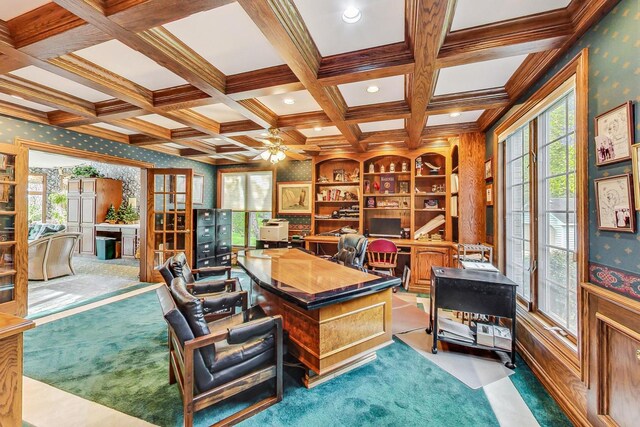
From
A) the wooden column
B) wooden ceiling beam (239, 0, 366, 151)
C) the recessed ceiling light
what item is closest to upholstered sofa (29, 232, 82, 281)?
wooden ceiling beam (239, 0, 366, 151)

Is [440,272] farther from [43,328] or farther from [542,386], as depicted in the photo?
[43,328]

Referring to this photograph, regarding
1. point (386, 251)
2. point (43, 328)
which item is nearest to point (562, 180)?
point (386, 251)

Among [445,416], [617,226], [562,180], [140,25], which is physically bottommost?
[445,416]

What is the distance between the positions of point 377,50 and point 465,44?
0.61 metres

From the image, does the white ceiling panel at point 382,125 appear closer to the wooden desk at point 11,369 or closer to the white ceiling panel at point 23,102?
the wooden desk at point 11,369

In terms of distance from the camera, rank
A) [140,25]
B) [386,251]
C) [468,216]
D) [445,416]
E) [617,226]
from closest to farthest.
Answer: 1. [617,226]
2. [140,25]
3. [445,416]
4. [468,216]
5. [386,251]

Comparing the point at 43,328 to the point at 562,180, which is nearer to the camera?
the point at 562,180

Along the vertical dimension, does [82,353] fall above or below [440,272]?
below

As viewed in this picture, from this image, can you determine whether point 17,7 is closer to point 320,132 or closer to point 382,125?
point 320,132

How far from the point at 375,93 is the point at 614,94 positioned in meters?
1.88

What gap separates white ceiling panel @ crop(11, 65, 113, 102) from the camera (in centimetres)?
254

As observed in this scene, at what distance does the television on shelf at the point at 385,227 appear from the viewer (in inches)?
207

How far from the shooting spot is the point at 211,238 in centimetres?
581

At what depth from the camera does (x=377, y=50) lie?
211 centimetres
